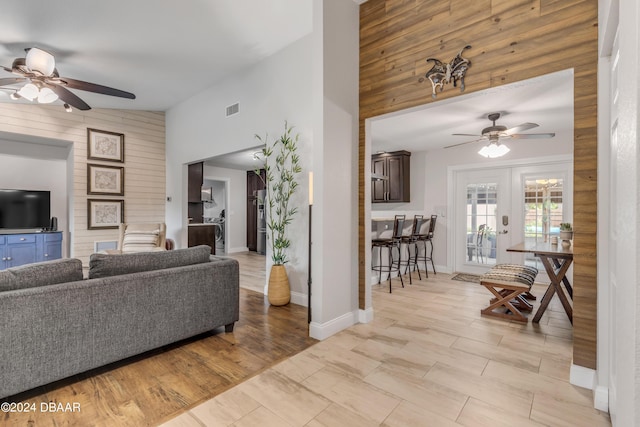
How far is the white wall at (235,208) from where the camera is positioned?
27.0ft

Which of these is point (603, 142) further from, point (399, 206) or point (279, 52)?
point (399, 206)

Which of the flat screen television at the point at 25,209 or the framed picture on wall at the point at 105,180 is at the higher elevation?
the framed picture on wall at the point at 105,180

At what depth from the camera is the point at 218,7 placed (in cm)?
297

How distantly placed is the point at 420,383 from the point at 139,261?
2278 millimetres

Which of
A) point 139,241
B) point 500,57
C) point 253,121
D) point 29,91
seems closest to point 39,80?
point 29,91

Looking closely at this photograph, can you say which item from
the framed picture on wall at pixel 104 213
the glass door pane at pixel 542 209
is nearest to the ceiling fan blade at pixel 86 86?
the framed picture on wall at pixel 104 213

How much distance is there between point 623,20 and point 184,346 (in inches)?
125

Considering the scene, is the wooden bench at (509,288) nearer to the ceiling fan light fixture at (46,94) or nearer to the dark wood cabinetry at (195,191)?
the ceiling fan light fixture at (46,94)

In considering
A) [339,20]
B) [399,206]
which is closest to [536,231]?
[399,206]

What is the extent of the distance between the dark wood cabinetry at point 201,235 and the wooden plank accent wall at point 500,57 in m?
4.26

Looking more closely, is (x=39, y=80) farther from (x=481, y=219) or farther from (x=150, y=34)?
(x=481, y=219)

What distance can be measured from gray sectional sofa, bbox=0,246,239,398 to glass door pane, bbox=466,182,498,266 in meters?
4.79

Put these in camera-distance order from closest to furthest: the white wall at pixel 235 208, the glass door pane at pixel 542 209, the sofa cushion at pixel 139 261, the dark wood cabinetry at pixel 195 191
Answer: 1. the sofa cushion at pixel 139 261
2. the glass door pane at pixel 542 209
3. the dark wood cabinetry at pixel 195 191
4. the white wall at pixel 235 208

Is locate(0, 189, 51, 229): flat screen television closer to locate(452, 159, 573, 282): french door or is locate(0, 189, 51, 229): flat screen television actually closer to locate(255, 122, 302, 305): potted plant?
locate(255, 122, 302, 305): potted plant
